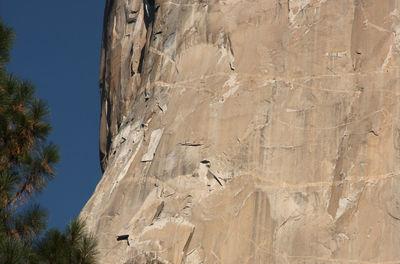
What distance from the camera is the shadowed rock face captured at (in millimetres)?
25719

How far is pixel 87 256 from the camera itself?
1739 cm

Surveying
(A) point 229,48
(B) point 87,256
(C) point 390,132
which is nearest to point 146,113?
(A) point 229,48

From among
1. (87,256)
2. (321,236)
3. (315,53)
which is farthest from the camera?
(315,53)

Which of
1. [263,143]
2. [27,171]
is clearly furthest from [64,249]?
[263,143]

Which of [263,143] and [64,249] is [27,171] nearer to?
[64,249]

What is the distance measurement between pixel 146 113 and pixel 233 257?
5.56m

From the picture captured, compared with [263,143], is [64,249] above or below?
below

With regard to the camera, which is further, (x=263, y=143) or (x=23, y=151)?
(x=263, y=143)

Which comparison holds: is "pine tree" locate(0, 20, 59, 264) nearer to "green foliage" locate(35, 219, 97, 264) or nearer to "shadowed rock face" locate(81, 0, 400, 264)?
"green foliage" locate(35, 219, 97, 264)

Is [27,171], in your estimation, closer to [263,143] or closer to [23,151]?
[23,151]

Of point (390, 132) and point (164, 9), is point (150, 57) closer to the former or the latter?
point (164, 9)

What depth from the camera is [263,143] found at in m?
27.2

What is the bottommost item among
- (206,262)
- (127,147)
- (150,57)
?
(206,262)

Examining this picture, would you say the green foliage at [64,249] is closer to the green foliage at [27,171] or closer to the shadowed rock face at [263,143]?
the green foliage at [27,171]
